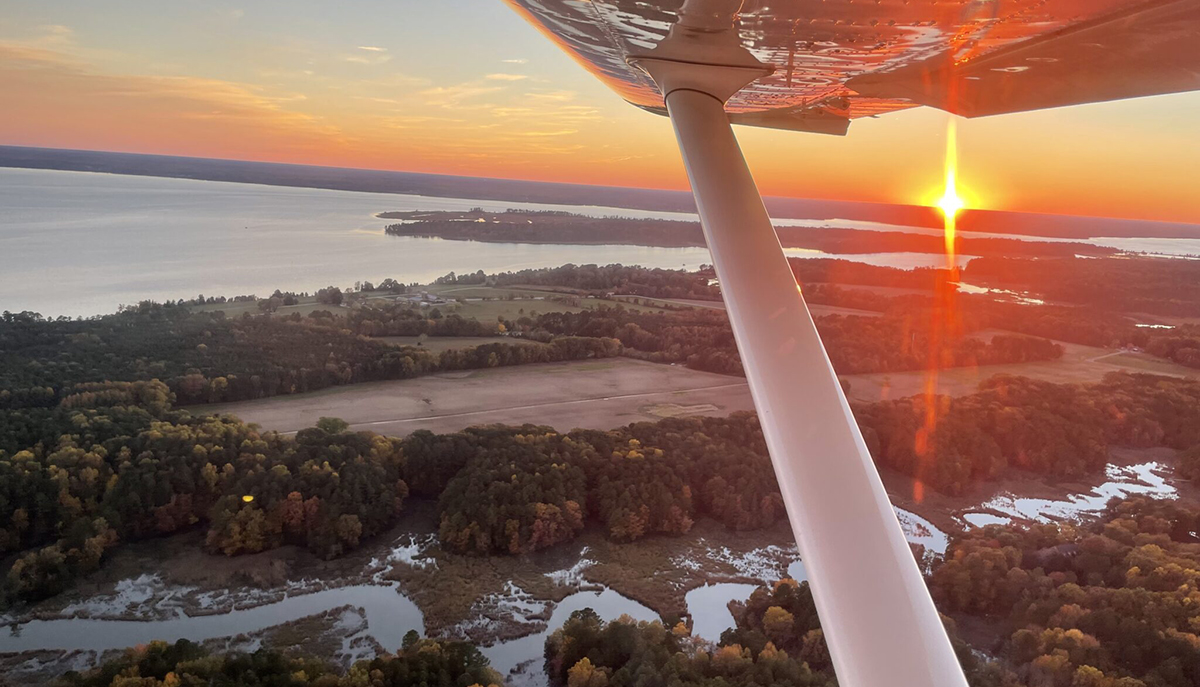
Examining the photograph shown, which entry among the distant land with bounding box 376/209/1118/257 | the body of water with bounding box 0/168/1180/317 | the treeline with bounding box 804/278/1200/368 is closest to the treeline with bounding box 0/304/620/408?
the body of water with bounding box 0/168/1180/317

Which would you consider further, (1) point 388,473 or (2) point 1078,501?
(2) point 1078,501

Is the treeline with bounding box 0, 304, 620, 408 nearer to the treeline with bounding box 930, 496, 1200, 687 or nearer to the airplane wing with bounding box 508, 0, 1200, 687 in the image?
the treeline with bounding box 930, 496, 1200, 687

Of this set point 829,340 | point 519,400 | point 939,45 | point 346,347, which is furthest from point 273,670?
point 829,340

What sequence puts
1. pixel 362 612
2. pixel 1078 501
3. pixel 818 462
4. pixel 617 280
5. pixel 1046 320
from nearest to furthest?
pixel 818 462
pixel 362 612
pixel 1078 501
pixel 1046 320
pixel 617 280

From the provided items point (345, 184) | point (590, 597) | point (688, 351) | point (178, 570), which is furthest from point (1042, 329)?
point (345, 184)

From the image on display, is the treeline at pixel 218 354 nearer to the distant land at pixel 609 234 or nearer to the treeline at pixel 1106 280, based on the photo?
the distant land at pixel 609 234

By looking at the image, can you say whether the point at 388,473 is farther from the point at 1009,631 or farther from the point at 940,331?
the point at 940,331

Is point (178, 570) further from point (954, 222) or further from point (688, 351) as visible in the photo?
point (954, 222)
